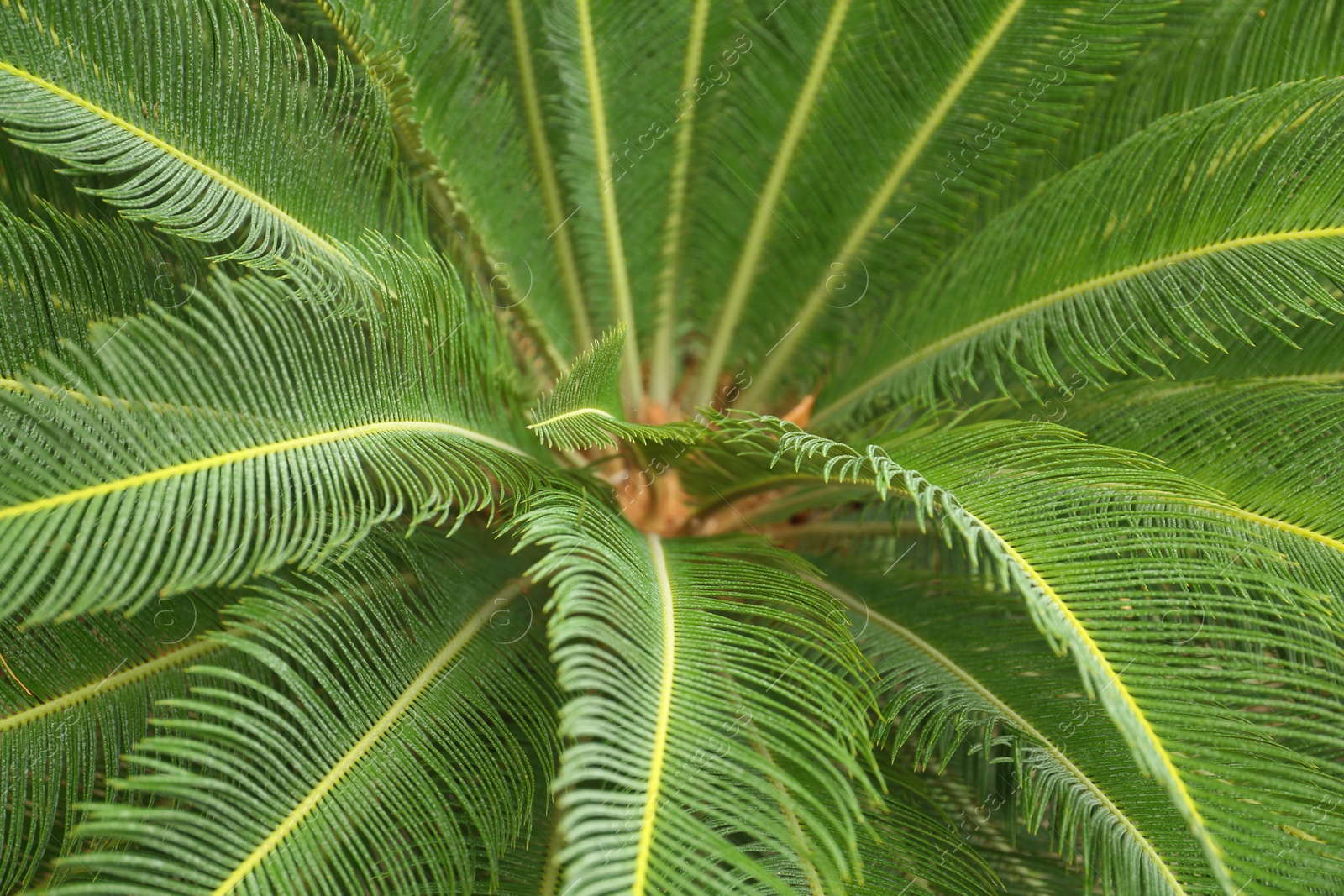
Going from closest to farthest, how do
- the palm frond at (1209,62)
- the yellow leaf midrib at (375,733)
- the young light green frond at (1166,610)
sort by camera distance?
the young light green frond at (1166,610), the yellow leaf midrib at (375,733), the palm frond at (1209,62)

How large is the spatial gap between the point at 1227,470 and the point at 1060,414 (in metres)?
0.34

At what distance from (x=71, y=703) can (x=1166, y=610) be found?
1535 millimetres

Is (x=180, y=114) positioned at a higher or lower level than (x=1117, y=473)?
higher

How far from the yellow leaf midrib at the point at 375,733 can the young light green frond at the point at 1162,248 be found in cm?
95

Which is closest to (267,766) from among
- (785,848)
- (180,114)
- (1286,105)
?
(785,848)

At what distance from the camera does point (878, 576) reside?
1.83m

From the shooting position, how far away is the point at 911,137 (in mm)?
2035

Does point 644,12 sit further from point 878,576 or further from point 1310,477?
point 1310,477

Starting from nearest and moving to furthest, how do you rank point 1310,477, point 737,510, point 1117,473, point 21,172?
point 1117,473, point 1310,477, point 21,172, point 737,510

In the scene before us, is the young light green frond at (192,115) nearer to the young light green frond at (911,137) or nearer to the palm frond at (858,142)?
the palm frond at (858,142)

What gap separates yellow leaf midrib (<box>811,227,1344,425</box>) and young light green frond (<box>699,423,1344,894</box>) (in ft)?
1.33

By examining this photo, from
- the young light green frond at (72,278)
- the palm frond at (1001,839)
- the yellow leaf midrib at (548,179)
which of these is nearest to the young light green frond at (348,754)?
the young light green frond at (72,278)

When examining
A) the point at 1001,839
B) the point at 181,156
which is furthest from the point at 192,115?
the point at 1001,839

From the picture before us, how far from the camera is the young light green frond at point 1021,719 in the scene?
1220 mm
